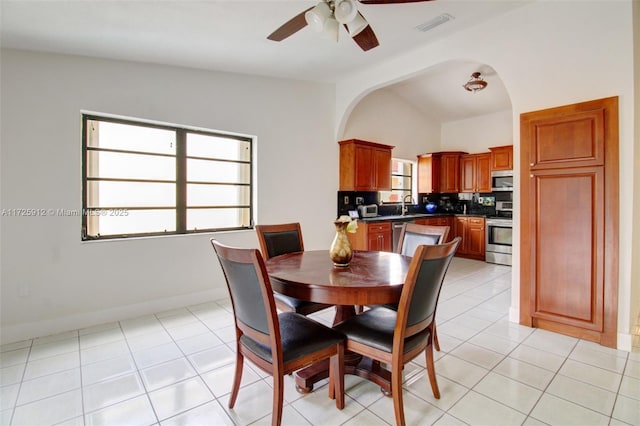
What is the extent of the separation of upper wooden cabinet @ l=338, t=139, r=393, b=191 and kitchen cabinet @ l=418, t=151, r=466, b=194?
1.76m

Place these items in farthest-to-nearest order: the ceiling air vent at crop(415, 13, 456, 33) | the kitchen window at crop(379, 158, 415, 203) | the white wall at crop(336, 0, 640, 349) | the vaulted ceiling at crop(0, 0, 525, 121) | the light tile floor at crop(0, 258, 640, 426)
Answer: the kitchen window at crop(379, 158, 415, 203), the ceiling air vent at crop(415, 13, 456, 33), the white wall at crop(336, 0, 640, 349), the vaulted ceiling at crop(0, 0, 525, 121), the light tile floor at crop(0, 258, 640, 426)

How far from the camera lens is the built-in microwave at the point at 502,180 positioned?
5.85 m

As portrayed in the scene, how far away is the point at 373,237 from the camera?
4.97 meters

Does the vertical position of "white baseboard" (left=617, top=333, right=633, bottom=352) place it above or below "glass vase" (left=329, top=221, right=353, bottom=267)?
below

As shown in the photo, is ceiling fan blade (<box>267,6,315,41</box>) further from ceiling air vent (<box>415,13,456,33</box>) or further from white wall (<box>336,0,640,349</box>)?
white wall (<box>336,0,640,349</box>)

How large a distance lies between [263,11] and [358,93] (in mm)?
2230

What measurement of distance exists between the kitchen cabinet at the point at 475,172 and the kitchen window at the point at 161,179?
15.6 ft

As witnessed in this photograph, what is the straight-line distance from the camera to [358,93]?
4.47 meters

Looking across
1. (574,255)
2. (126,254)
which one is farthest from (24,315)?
(574,255)

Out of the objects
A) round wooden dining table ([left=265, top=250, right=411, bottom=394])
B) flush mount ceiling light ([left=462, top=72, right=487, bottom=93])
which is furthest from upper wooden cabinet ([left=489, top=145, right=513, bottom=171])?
round wooden dining table ([left=265, top=250, right=411, bottom=394])

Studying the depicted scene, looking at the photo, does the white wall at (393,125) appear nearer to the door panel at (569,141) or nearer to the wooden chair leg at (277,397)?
the door panel at (569,141)

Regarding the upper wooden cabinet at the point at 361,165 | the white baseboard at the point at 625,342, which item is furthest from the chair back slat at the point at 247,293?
the upper wooden cabinet at the point at 361,165

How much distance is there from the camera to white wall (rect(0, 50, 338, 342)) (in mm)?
2596

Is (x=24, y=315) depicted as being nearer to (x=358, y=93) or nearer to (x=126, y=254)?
(x=126, y=254)
